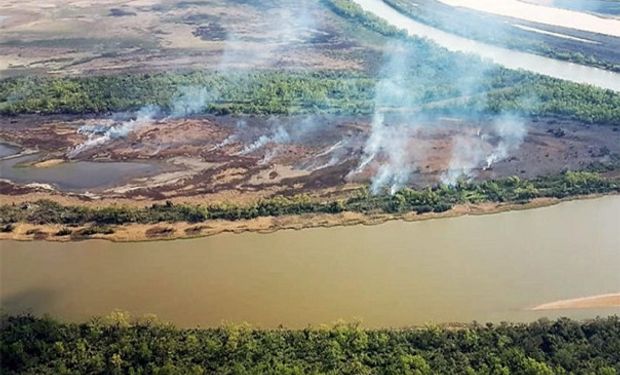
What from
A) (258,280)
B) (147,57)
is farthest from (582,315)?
(147,57)

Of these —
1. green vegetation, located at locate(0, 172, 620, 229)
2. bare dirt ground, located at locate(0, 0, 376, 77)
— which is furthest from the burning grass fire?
bare dirt ground, located at locate(0, 0, 376, 77)

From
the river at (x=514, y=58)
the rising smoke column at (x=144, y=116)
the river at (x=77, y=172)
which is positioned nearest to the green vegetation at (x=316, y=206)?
the river at (x=77, y=172)

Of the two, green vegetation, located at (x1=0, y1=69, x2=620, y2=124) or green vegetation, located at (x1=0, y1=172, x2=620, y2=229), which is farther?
green vegetation, located at (x1=0, y1=69, x2=620, y2=124)

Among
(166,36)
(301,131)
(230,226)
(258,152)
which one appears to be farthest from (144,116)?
(166,36)

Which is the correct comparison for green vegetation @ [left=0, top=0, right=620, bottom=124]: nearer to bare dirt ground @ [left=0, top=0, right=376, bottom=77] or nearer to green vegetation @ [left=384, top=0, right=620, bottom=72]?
Answer: bare dirt ground @ [left=0, top=0, right=376, bottom=77]

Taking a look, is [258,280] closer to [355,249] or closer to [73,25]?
[355,249]

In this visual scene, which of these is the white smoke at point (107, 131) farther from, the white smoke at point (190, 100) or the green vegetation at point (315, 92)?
the green vegetation at point (315, 92)
